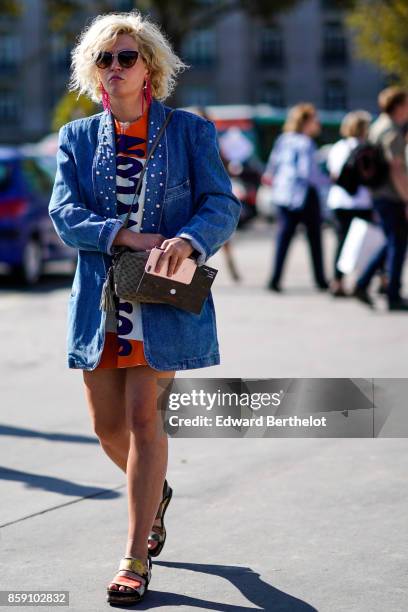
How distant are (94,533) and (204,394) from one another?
87 centimetres

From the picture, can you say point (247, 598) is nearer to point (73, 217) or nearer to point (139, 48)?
point (73, 217)

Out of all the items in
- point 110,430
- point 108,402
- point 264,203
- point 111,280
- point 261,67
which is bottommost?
point 261,67

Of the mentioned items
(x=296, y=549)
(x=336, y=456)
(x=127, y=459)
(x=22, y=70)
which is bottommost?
(x=22, y=70)

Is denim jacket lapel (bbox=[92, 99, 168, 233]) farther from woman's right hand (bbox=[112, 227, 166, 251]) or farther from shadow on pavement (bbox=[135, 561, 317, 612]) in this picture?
shadow on pavement (bbox=[135, 561, 317, 612])

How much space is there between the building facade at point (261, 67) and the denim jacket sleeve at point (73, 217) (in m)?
64.6

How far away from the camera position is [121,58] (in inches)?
170

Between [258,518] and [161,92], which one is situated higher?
[161,92]

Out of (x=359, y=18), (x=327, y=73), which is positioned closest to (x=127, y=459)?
(x=359, y=18)

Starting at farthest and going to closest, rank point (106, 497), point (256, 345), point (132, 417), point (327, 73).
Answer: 1. point (327, 73)
2. point (256, 345)
3. point (106, 497)
4. point (132, 417)

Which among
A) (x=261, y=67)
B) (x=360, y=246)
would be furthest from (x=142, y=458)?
(x=261, y=67)

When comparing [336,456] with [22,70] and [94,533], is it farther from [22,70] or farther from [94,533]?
[22,70]

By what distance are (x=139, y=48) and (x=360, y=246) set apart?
8.24 metres

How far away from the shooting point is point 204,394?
14.8 ft

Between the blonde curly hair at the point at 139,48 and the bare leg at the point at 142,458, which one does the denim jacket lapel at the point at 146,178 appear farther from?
the bare leg at the point at 142,458
